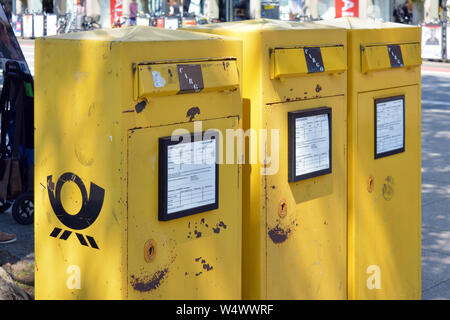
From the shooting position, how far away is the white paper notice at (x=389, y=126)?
4.14 m

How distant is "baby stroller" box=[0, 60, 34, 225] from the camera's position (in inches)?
262

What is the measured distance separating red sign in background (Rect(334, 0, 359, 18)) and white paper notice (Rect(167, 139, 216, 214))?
1156 inches

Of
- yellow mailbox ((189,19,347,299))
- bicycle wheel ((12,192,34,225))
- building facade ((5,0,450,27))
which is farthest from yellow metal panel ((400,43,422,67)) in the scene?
building facade ((5,0,450,27))

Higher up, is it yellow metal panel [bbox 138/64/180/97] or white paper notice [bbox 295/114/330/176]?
yellow metal panel [bbox 138/64/180/97]

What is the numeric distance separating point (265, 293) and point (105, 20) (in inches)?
1425

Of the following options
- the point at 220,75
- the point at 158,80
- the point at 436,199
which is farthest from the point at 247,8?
the point at 158,80

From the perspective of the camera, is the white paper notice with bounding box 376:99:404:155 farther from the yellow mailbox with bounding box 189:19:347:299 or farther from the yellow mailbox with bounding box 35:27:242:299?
the yellow mailbox with bounding box 35:27:242:299

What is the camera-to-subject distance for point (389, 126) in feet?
13.8

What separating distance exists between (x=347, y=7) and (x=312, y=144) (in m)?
29.4

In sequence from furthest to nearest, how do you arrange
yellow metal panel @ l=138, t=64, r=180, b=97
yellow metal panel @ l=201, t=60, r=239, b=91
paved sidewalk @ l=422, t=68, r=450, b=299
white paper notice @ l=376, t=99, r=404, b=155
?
paved sidewalk @ l=422, t=68, r=450, b=299 → white paper notice @ l=376, t=99, r=404, b=155 → yellow metal panel @ l=201, t=60, r=239, b=91 → yellow metal panel @ l=138, t=64, r=180, b=97

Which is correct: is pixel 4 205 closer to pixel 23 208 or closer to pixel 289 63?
pixel 23 208

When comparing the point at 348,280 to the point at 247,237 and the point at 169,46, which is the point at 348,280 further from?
the point at 169,46

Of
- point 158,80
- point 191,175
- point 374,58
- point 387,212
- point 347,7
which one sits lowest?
point 387,212

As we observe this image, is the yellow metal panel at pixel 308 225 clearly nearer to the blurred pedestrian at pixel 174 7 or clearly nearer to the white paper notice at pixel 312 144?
the white paper notice at pixel 312 144
